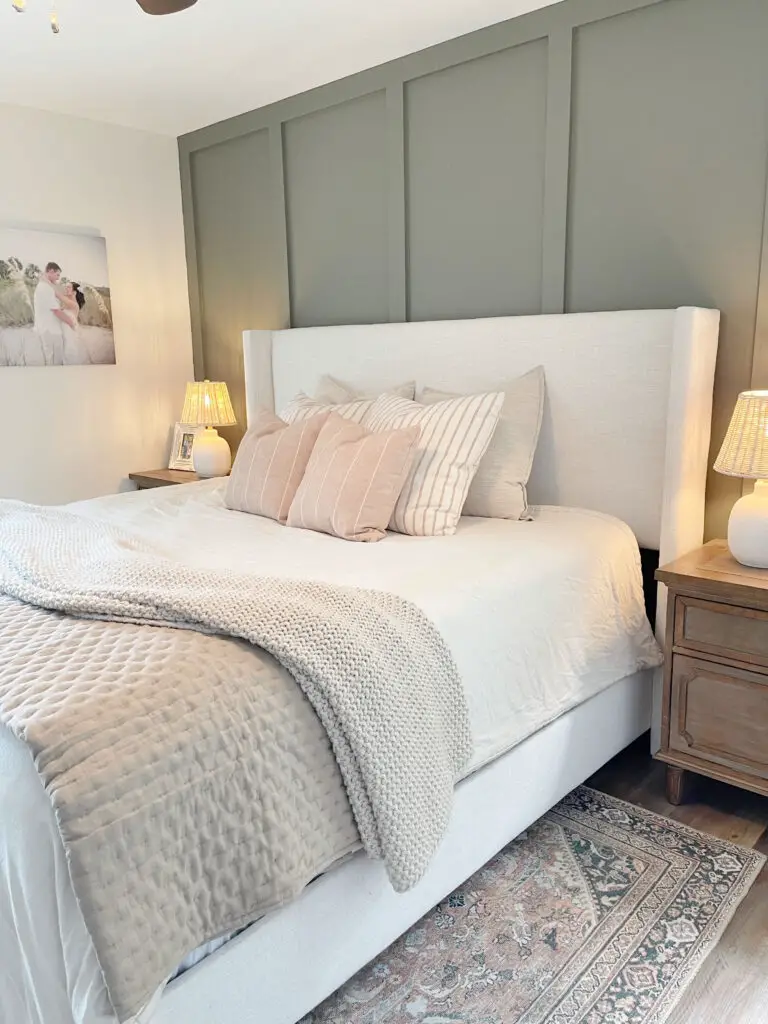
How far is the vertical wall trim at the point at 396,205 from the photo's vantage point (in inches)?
117

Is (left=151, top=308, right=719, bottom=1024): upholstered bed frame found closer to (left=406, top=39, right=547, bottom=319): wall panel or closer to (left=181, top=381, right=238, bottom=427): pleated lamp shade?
(left=406, top=39, right=547, bottom=319): wall panel

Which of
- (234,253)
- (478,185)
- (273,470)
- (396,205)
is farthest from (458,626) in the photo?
(234,253)

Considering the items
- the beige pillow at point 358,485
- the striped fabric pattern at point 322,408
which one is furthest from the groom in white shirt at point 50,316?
the beige pillow at point 358,485

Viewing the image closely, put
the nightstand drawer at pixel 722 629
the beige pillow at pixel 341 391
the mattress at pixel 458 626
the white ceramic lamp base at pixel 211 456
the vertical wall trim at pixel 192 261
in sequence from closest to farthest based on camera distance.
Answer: the mattress at pixel 458 626 < the nightstand drawer at pixel 722 629 < the beige pillow at pixel 341 391 < the white ceramic lamp base at pixel 211 456 < the vertical wall trim at pixel 192 261

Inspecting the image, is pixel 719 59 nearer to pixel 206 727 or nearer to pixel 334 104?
pixel 334 104

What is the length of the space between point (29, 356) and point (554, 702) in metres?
2.76

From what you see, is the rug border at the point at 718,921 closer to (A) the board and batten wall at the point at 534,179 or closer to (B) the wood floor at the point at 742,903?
(B) the wood floor at the point at 742,903

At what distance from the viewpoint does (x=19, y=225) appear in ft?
11.0

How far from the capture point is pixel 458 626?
168 centimetres

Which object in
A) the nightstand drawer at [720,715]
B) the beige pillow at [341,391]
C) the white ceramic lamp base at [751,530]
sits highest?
the beige pillow at [341,391]

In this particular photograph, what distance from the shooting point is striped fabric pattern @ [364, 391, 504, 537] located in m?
2.29

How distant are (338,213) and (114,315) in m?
→ 1.24

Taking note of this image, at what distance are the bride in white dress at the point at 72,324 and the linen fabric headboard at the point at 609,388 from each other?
1.52m

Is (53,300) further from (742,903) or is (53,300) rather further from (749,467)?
(742,903)
